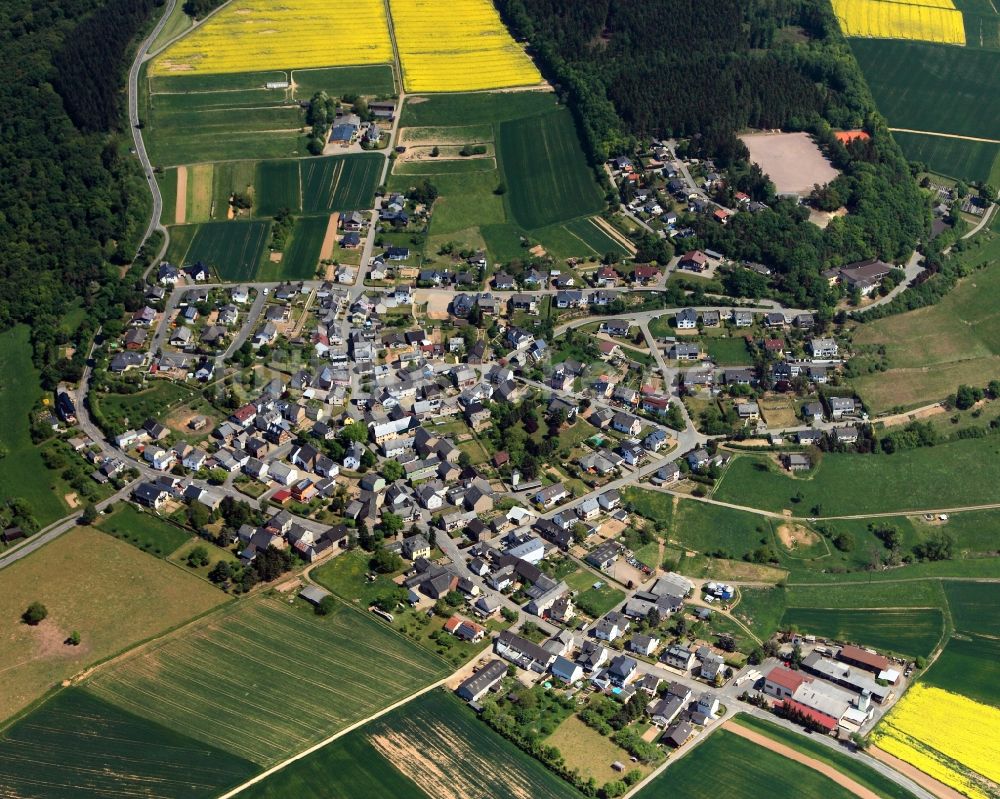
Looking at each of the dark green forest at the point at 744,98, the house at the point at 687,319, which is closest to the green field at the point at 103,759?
the house at the point at 687,319

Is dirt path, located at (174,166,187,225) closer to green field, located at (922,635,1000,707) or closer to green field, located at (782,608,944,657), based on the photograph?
green field, located at (782,608,944,657)

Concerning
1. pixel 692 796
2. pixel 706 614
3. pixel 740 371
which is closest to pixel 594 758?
pixel 692 796

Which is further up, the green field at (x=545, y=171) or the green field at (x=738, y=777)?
the green field at (x=545, y=171)

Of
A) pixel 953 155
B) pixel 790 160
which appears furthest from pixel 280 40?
pixel 953 155

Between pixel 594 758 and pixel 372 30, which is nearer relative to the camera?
pixel 594 758

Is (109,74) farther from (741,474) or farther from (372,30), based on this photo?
(741,474)


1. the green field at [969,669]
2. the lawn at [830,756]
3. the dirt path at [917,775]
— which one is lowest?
the green field at [969,669]

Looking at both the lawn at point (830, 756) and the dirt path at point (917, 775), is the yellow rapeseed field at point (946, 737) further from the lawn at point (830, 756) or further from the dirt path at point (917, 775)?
the lawn at point (830, 756)
